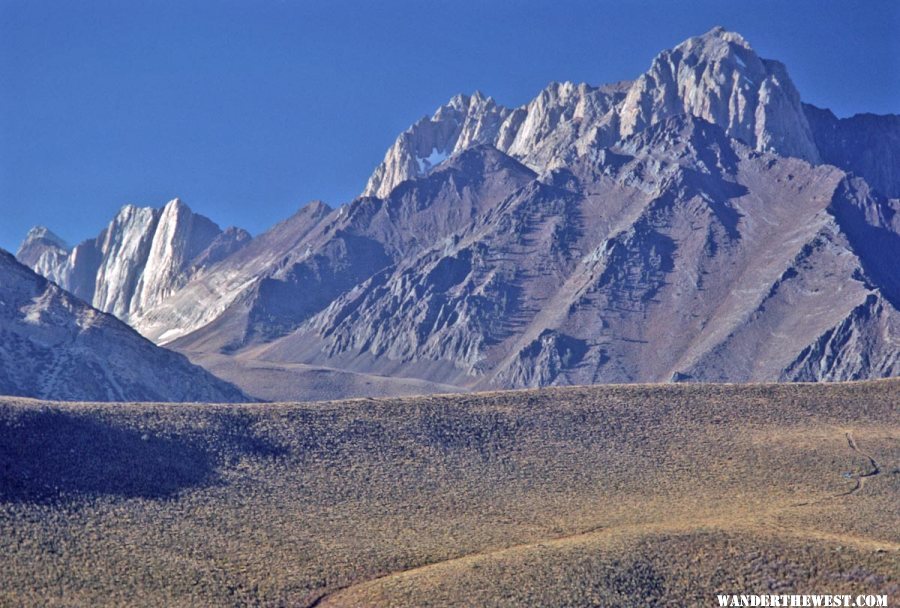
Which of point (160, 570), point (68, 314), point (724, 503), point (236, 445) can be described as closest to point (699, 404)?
point (724, 503)

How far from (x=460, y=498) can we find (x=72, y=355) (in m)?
91.2

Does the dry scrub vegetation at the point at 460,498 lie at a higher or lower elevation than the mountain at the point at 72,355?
lower

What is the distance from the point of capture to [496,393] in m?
104

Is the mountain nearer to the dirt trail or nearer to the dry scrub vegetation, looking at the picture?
the dry scrub vegetation

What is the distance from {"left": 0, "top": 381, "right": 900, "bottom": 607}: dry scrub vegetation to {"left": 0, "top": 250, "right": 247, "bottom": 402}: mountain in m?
64.6

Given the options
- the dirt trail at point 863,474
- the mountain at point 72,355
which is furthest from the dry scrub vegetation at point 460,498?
the mountain at point 72,355

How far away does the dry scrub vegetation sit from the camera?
64750 millimetres

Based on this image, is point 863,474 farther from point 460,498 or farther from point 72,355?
point 72,355

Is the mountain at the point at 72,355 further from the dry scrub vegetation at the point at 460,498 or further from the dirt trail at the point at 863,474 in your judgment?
the dirt trail at the point at 863,474

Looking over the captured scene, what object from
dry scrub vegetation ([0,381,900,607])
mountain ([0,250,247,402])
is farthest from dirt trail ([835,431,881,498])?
mountain ([0,250,247,402])

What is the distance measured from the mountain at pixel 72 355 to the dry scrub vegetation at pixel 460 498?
64.6 meters

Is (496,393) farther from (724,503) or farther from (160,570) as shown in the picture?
(160,570)

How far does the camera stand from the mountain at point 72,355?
152m

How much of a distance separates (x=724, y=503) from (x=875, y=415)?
2780 cm
